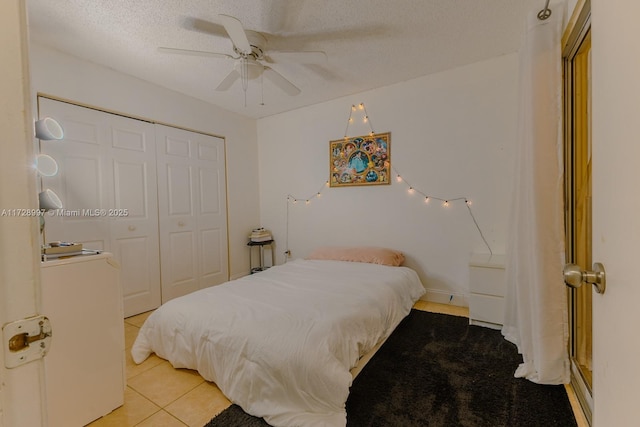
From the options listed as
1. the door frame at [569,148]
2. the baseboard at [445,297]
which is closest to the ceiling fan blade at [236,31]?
the door frame at [569,148]

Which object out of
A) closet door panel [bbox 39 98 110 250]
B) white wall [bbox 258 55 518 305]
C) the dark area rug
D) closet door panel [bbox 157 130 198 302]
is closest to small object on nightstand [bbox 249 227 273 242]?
white wall [bbox 258 55 518 305]

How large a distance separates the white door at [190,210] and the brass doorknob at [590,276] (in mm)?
3489

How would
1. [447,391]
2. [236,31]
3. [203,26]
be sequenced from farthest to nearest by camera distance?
[203,26], [236,31], [447,391]

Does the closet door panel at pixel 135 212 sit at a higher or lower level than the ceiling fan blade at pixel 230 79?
lower

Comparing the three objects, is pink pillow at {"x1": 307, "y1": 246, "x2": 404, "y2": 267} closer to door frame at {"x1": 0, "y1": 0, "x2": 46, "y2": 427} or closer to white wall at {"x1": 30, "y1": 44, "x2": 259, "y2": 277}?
white wall at {"x1": 30, "y1": 44, "x2": 259, "y2": 277}

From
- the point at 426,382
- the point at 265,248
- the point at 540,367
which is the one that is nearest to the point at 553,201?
the point at 540,367

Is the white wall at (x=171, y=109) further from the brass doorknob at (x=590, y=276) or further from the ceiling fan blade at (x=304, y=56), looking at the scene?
the brass doorknob at (x=590, y=276)

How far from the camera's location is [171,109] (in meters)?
3.27

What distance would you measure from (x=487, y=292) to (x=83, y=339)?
2902mm

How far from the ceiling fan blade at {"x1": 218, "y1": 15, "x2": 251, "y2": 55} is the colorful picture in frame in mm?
1793

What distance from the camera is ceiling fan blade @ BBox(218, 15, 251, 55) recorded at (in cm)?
166

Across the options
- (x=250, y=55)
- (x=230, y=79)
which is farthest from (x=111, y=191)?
(x=250, y=55)

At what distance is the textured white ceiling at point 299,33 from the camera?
76.5 inches

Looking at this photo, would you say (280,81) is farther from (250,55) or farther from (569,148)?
(569,148)
